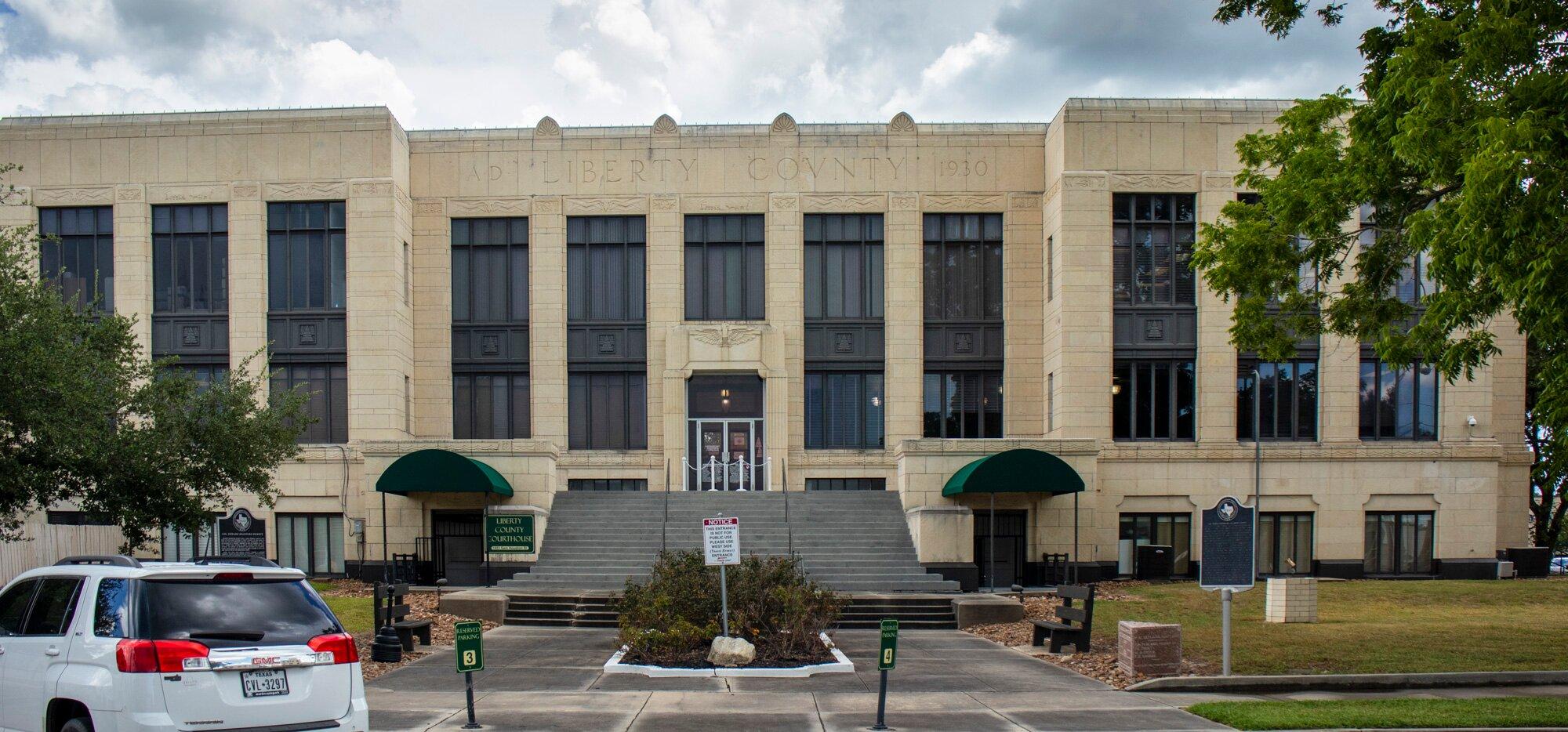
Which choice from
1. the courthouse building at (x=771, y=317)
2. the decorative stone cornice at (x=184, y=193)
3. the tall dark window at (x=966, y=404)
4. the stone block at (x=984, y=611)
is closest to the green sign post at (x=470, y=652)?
the stone block at (x=984, y=611)

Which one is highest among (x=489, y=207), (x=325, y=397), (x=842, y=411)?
(x=489, y=207)

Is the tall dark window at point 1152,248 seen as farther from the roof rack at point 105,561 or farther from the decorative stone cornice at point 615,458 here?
the roof rack at point 105,561

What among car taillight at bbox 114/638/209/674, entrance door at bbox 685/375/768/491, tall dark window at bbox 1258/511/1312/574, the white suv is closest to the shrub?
the white suv

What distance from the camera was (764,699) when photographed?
1501 centimetres

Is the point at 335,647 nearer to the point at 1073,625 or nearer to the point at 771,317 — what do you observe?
the point at 1073,625

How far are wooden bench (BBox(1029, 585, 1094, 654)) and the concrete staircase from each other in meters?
6.07

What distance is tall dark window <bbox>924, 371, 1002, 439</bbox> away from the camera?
3531 cm

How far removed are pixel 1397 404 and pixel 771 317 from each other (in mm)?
17254

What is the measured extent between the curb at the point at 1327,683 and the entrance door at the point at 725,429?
786 inches

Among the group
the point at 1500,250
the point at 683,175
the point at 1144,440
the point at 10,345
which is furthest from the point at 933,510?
the point at 10,345

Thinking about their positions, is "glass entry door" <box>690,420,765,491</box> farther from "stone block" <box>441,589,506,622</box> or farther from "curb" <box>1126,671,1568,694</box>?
"curb" <box>1126,671,1568,694</box>

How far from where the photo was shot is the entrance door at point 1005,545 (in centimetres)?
3194

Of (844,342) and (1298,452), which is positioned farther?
(844,342)

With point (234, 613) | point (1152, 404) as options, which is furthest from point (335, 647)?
point (1152, 404)
